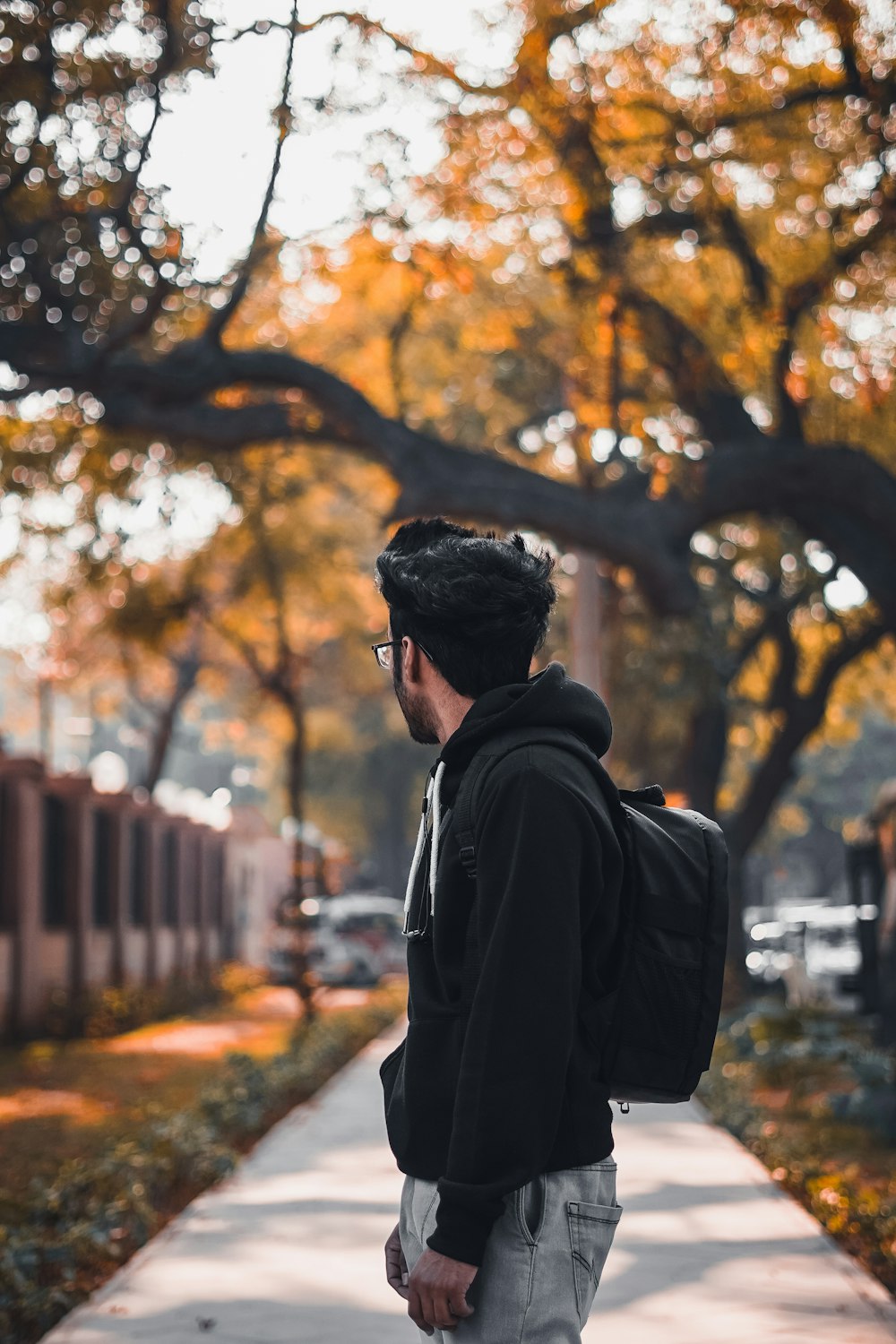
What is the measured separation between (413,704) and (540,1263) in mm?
930

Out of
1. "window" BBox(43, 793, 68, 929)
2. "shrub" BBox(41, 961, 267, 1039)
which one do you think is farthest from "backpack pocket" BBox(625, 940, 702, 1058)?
"window" BBox(43, 793, 68, 929)

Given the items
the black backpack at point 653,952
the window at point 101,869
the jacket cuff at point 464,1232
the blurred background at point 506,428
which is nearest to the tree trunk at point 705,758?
the blurred background at point 506,428

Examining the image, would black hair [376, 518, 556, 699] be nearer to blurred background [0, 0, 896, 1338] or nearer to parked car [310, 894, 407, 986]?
blurred background [0, 0, 896, 1338]

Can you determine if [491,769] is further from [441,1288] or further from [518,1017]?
[441,1288]

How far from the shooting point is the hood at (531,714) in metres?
2.63

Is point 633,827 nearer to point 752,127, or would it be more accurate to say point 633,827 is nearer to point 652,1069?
point 652,1069

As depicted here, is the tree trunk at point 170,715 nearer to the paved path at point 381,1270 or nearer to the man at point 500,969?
the paved path at point 381,1270

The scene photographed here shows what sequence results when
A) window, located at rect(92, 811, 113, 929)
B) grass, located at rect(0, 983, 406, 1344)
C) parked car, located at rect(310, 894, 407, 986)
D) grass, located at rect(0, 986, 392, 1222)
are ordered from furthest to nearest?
parked car, located at rect(310, 894, 407, 986), window, located at rect(92, 811, 113, 929), grass, located at rect(0, 986, 392, 1222), grass, located at rect(0, 983, 406, 1344)

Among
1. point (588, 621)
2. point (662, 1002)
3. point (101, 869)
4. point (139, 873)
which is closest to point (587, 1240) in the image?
point (662, 1002)

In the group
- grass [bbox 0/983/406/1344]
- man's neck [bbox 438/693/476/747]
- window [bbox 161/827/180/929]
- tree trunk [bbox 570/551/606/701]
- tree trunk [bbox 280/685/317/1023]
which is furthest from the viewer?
window [bbox 161/827/180/929]

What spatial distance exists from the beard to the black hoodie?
14 centimetres

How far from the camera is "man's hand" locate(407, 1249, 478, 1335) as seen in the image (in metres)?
2.40

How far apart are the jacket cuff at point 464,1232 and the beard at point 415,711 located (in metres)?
0.78

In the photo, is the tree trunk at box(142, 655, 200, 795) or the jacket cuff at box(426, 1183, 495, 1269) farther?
the tree trunk at box(142, 655, 200, 795)
